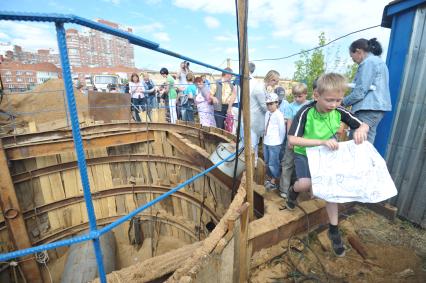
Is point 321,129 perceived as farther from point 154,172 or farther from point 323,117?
point 154,172

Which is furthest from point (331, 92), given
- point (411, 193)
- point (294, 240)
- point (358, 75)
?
point (411, 193)

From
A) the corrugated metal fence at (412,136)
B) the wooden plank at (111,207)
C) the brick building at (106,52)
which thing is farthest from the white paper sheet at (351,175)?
the brick building at (106,52)

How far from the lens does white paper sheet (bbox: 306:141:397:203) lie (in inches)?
86.9

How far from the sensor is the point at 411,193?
9.99 feet

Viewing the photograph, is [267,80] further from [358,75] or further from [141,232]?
[141,232]

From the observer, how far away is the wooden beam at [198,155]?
13.1 ft

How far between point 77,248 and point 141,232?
213cm

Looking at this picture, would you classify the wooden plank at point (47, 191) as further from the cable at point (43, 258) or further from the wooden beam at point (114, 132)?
the wooden beam at point (114, 132)

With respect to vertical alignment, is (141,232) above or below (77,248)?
below

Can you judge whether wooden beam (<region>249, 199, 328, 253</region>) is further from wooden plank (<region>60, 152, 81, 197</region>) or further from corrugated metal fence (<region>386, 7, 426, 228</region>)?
wooden plank (<region>60, 152, 81, 197</region>)

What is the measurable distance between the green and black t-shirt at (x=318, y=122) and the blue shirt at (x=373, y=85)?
65 centimetres

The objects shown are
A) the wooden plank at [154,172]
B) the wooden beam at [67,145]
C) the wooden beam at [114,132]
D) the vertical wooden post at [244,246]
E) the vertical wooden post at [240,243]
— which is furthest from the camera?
the wooden plank at [154,172]

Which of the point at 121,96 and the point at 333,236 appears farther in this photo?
the point at 121,96

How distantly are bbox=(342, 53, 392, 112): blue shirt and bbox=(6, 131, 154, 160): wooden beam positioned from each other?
5794 mm
